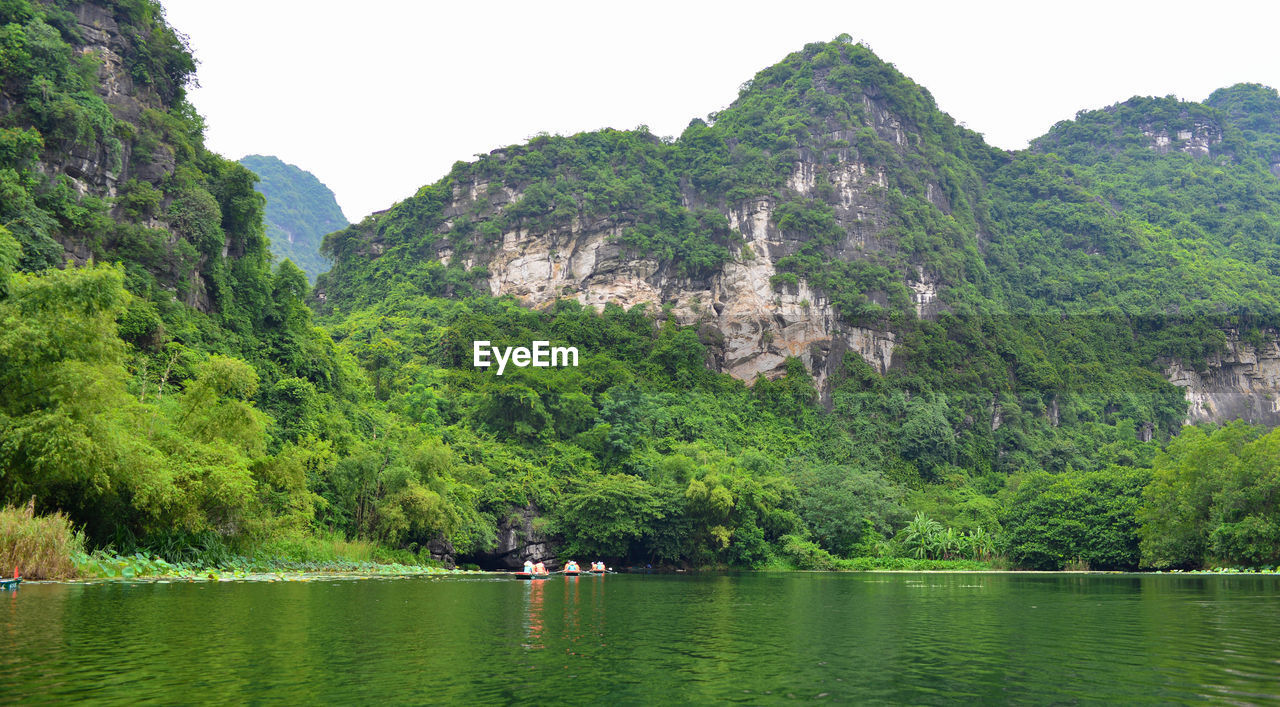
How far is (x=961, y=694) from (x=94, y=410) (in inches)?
919

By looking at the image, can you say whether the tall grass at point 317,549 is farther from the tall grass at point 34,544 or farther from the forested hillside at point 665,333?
the tall grass at point 34,544

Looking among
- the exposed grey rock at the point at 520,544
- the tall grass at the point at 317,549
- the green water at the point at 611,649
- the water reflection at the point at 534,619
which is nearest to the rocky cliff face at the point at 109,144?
the tall grass at the point at 317,549

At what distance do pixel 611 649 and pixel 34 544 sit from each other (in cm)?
1643

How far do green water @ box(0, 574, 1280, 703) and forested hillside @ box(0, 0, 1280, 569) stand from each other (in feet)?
33.8

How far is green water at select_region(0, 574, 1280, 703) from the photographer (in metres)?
9.75

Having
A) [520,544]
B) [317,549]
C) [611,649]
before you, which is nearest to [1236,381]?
[520,544]

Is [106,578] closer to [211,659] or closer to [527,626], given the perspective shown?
[527,626]

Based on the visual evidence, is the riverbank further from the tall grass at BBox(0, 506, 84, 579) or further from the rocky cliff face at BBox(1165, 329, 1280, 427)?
the rocky cliff face at BBox(1165, 329, 1280, 427)

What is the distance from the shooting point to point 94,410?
24.0 m

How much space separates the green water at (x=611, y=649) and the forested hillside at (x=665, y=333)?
1030cm

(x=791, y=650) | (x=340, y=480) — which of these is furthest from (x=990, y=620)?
(x=340, y=480)

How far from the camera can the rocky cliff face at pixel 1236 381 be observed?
96375mm

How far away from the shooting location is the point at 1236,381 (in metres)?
97.8

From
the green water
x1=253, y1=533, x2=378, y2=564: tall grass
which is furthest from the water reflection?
x1=253, y1=533, x2=378, y2=564: tall grass
